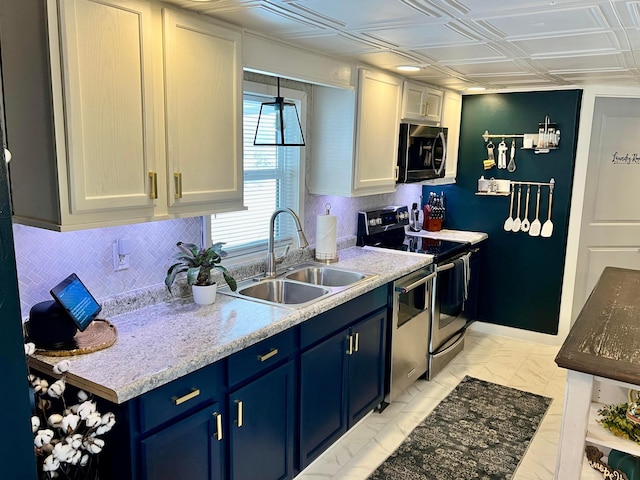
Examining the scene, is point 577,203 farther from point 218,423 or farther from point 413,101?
point 218,423

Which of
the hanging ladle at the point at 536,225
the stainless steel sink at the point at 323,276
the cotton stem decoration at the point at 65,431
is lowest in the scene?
the cotton stem decoration at the point at 65,431

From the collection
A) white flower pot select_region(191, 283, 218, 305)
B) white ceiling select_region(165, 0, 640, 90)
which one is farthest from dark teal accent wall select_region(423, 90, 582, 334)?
white flower pot select_region(191, 283, 218, 305)

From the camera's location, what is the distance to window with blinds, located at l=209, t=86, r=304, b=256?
2.81 metres

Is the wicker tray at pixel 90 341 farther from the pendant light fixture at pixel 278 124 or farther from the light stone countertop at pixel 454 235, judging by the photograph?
the light stone countertop at pixel 454 235

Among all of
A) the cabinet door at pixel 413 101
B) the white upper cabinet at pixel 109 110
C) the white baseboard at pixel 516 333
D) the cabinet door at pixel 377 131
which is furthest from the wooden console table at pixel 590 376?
the white baseboard at pixel 516 333

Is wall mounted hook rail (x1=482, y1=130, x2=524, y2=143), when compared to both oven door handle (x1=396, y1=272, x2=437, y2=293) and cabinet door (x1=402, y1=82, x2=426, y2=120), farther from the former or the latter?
oven door handle (x1=396, y1=272, x2=437, y2=293)

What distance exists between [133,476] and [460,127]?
3.89m

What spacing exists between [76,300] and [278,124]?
129cm

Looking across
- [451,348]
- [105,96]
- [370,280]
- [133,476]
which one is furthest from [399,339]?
[105,96]

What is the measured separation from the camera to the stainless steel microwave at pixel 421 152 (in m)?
3.64

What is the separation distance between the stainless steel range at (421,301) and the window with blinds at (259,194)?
29.9 inches

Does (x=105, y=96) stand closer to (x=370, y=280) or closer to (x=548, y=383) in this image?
(x=370, y=280)

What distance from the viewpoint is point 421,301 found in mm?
3406

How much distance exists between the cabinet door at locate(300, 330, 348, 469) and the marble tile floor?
0.53 ft
